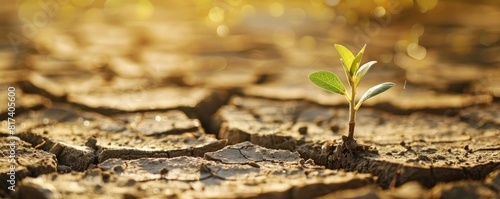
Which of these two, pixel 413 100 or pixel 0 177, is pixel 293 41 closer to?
pixel 413 100

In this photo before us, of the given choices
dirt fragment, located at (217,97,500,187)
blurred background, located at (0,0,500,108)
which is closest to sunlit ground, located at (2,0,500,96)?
blurred background, located at (0,0,500,108)

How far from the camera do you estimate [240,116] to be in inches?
127

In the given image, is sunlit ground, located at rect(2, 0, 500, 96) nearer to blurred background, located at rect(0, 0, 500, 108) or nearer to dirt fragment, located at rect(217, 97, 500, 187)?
blurred background, located at rect(0, 0, 500, 108)

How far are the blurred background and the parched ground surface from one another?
0.09 ft

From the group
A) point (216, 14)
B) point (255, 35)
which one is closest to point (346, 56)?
point (255, 35)

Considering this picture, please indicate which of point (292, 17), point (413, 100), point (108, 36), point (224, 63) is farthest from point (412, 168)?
point (292, 17)

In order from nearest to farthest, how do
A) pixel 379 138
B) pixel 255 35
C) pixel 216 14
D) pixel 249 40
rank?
1. pixel 379 138
2. pixel 249 40
3. pixel 255 35
4. pixel 216 14

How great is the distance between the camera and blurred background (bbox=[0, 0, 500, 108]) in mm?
4219

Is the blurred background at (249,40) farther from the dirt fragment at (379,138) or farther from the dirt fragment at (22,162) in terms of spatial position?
the dirt fragment at (22,162)

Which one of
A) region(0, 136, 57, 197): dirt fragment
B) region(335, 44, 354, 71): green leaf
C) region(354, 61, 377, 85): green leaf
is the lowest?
region(0, 136, 57, 197): dirt fragment

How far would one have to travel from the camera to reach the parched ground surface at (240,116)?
2.14 metres

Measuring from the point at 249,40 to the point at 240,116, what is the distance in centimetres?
235

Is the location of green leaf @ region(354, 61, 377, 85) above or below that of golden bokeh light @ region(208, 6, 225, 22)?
below

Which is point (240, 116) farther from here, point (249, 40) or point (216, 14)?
point (216, 14)
